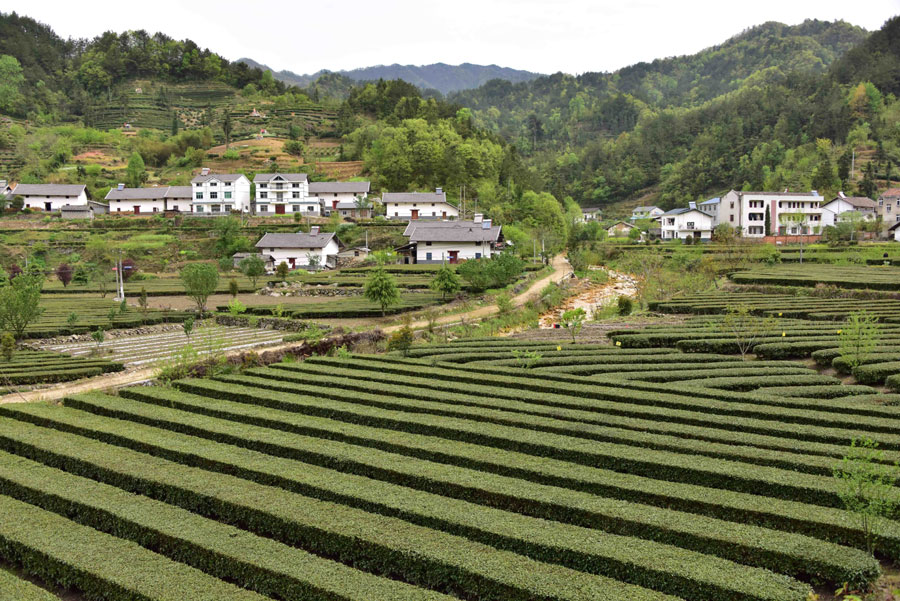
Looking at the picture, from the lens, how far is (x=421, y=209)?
89.8 meters

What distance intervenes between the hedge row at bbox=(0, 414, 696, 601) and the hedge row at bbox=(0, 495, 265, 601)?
6.02 feet

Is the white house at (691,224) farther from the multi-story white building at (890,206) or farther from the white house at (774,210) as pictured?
the multi-story white building at (890,206)

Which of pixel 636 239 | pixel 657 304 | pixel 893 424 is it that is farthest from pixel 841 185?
pixel 893 424

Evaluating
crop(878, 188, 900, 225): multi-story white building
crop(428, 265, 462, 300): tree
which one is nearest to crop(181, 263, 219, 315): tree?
crop(428, 265, 462, 300): tree

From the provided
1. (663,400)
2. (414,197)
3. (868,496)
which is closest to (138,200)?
(414,197)

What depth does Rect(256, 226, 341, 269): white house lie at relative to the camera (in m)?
70.9

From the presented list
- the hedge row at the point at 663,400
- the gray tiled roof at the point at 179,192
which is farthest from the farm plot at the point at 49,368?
the gray tiled roof at the point at 179,192

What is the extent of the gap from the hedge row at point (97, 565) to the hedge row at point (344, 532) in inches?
72.2

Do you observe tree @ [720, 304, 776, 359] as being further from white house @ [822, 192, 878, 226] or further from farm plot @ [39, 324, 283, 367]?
white house @ [822, 192, 878, 226]

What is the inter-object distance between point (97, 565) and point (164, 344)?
25672 millimetres

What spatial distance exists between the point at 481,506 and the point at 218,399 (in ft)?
38.7

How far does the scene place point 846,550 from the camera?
35.4ft

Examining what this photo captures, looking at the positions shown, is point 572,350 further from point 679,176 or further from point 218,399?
point 679,176

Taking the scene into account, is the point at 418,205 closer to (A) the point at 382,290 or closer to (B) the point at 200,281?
(B) the point at 200,281
